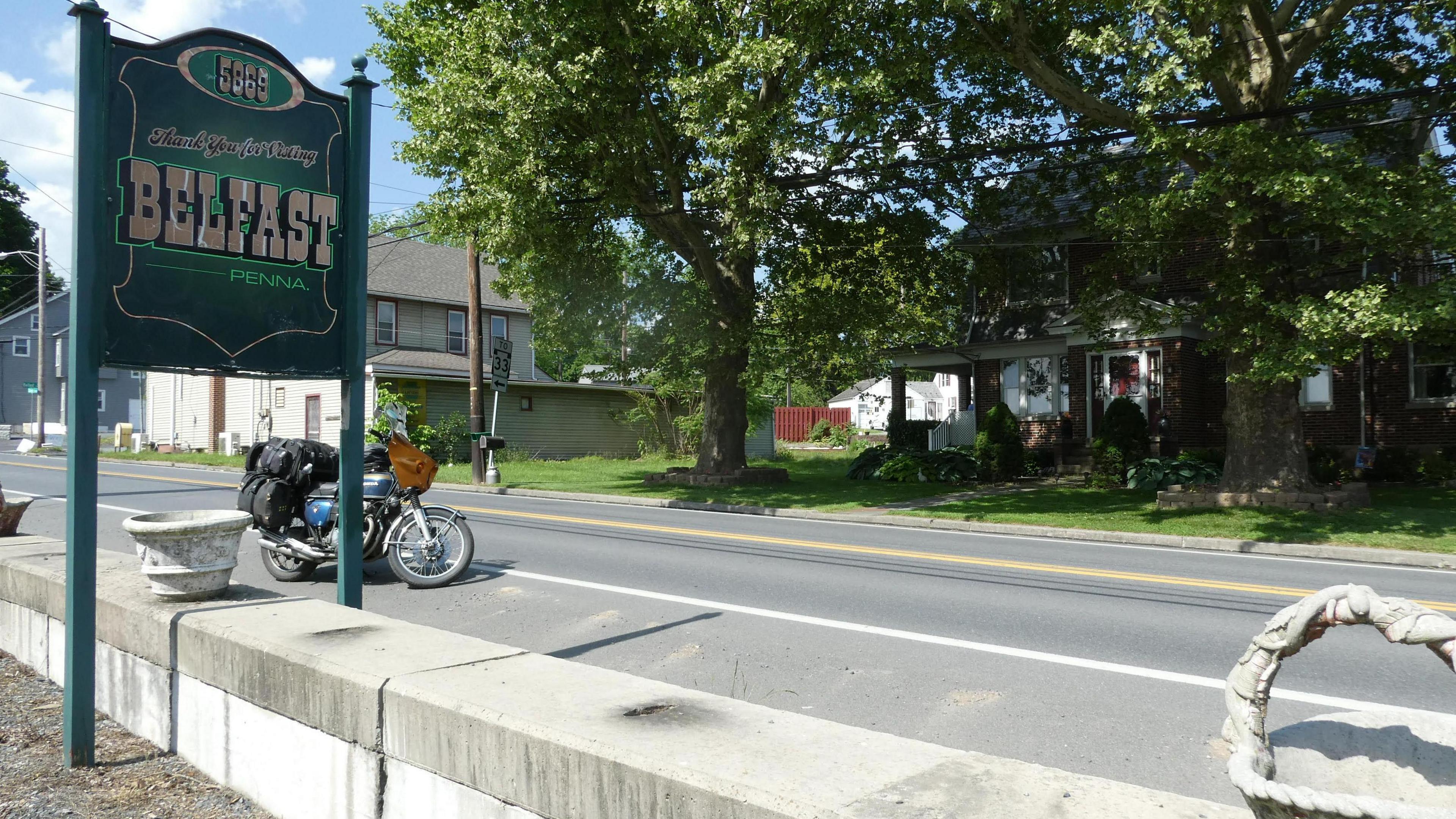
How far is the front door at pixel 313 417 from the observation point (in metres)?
33.9

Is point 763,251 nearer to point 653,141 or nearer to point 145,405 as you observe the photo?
point 653,141

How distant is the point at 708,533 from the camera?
13.5 m

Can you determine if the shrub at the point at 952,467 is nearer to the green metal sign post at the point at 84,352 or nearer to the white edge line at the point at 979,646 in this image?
the white edge line at the point at 979,646

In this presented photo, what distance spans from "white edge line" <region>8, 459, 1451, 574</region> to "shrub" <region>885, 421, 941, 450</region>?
10.9 meters

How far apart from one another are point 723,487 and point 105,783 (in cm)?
1720

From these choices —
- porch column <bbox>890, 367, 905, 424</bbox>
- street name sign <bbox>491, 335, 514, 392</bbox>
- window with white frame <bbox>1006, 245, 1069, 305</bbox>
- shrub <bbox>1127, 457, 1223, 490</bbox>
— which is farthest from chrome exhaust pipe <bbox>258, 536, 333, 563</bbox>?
porch column <bbox>890, 367, 905, 424</bbox>

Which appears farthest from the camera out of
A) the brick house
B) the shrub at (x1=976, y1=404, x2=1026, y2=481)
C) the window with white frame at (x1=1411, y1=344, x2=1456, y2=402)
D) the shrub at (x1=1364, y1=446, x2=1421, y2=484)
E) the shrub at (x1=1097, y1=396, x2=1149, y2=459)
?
the shrub at (x1=976, y1=404, x2=1026, y2=481)

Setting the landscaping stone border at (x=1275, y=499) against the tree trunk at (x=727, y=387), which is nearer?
the landscaping stone border at (x=1275, y=499)

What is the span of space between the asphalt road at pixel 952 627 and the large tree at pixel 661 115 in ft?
22.6

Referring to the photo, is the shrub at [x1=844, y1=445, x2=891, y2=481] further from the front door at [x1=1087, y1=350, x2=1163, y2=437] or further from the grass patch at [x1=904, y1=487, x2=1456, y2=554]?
the grass patch at [x1=904, y1=487, x2=1456, y2=554]

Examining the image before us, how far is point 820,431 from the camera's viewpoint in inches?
2267

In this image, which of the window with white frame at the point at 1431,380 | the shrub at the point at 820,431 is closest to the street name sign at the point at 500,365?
Answer: the window with white frame at the point at 1431,380

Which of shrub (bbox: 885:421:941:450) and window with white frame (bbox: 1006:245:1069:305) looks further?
shrub (bbox: 885:421:941:450)

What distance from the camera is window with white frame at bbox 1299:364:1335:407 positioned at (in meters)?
22.4
